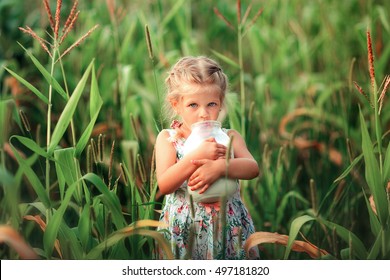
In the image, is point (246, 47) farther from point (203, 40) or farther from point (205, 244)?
point (205, 244)

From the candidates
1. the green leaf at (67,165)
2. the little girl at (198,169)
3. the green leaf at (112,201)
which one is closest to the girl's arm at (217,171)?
the little girl at (198,169)

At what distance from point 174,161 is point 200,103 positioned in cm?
15

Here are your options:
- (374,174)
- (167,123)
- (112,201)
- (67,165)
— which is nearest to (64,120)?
(67,165)

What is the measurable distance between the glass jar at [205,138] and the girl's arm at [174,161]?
21 millimetres

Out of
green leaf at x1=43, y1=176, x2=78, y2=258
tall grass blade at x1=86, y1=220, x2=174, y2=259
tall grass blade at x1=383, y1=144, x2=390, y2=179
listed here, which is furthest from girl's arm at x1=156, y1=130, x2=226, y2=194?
tall grass blade at x1=383, y1=144, x2=390, y2=179

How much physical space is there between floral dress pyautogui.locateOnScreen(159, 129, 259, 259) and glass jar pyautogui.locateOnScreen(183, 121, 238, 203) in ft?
0.13

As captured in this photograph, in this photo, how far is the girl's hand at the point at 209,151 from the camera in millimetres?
1549

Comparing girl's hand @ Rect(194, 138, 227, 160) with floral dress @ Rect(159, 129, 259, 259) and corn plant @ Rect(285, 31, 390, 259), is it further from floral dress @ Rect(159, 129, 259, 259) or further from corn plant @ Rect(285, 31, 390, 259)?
corn plant @ Rect(285, 31, 390, 259)

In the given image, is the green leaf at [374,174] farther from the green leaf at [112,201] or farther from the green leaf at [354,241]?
the green leaf at [112,201]

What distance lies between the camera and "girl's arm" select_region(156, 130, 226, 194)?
5.09 feet

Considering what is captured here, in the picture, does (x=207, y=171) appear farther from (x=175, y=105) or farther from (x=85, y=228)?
(x=85, y=228)

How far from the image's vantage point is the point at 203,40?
3.52 meters

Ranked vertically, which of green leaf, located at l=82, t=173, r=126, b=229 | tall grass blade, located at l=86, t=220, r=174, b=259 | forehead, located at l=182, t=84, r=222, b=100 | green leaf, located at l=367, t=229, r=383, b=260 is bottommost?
green leaf, located at l=367, t=229, r=383, b=260
